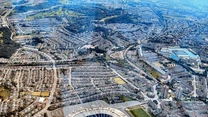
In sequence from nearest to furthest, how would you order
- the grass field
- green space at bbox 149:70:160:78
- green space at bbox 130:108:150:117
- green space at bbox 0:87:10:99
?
green space at bbox 130:108:150:117, green space at bbox 0:87:10:99, the grass field, green space at bbox 149:70:160:78

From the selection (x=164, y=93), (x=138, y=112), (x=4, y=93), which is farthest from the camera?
(x=164, y=93)

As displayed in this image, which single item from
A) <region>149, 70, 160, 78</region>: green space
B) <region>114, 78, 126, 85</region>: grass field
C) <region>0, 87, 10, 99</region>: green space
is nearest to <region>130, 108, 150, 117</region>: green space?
<region>114, 78, 126, 85</region>: grass field

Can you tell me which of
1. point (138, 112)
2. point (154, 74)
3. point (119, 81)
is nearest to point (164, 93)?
point (138, 112)

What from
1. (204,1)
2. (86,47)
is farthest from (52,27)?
(204,1)

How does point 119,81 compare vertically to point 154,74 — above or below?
above

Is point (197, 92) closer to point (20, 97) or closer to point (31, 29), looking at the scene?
point (20, 97)

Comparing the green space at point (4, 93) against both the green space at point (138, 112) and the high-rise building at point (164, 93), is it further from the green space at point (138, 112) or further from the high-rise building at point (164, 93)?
the high-rise building at point (164, 93)

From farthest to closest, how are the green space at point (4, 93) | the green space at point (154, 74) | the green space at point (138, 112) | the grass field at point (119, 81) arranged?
1. the green space at point (154, 74)
2. the grass field at point (119, 81)
3. the green space at point (4, 93)
4. the green space at point (138, 112)

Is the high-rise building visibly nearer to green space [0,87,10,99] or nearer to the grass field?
the grass field

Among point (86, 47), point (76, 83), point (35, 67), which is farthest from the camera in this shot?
point (86, 47)

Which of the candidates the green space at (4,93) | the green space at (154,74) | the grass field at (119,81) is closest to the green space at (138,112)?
the grass field at (119,81)

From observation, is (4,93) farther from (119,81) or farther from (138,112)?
(138,112)
